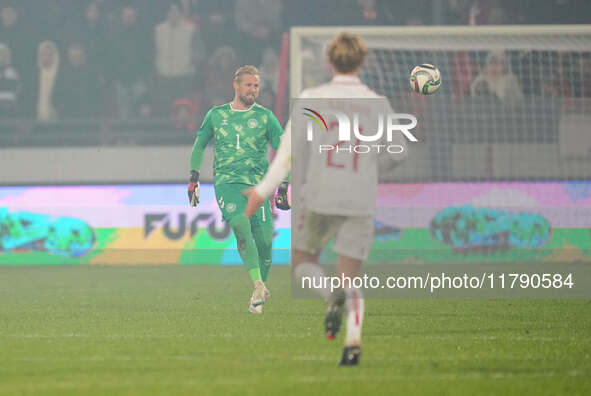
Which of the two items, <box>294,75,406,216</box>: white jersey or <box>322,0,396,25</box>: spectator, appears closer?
<box>294,75,406,216</box>: white jersey

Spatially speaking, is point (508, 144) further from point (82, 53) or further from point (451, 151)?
point (82, 53)

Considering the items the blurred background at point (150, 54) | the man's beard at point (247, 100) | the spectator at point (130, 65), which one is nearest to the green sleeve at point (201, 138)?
the man's beard at point (247, 100)

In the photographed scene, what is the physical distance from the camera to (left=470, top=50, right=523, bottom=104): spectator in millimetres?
16062

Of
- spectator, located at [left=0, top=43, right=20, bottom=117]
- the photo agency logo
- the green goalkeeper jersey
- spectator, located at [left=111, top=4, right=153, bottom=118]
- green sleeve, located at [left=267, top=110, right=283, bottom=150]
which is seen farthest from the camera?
spectator, located at [left=111, top=4, right=153, bottom=118]

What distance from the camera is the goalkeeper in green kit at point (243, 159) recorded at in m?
9.78

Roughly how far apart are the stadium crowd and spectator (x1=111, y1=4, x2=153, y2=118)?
17mm

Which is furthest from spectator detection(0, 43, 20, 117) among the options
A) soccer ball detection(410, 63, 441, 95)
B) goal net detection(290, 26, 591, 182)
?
soccer ball detection(410, 63, 441, 95)

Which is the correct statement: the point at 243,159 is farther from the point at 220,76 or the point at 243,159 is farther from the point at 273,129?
the point at 220,76

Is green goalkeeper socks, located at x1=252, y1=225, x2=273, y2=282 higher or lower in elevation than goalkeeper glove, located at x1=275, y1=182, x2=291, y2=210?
lower

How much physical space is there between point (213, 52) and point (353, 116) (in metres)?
13.5

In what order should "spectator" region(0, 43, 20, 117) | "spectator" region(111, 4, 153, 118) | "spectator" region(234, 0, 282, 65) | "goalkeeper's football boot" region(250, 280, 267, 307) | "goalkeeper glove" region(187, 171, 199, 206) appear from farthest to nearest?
"spectator" region(234, 0, 282, 65) → "spectator" region(111, 4, 153, 118) → "spectator" region(0, 43, 20, 117) → "goalkeeper glove" region(187, 171, 199, 206) → "goalkeeper's football boot" region(250, 280, 267, 307)

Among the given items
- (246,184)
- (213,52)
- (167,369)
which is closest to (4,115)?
(213,52)

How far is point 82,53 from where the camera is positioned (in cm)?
1939

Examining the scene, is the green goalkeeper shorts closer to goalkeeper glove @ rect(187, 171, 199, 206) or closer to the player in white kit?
goalkeeper glove @ rect(187, 171, 199, 206)
